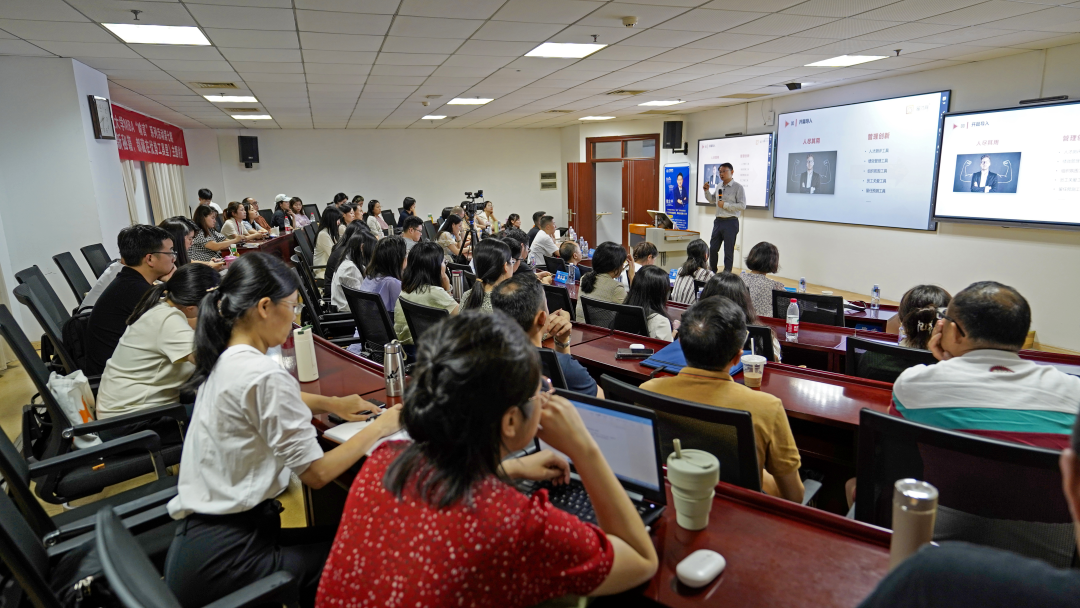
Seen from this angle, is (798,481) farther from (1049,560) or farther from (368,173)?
(368,173)

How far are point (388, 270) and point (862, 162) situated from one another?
251 inches

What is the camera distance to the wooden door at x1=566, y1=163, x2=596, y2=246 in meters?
13.0

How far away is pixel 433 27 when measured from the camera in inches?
161

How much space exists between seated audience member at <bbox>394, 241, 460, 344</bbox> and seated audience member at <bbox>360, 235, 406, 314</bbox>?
1.20ft

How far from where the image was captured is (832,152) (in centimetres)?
794

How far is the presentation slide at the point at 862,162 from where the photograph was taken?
6781mm

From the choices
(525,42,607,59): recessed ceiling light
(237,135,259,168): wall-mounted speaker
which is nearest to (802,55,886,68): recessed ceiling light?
(525,42,607,59): recessed ceiling light

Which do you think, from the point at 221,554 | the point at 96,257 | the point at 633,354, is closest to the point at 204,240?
the point at 96,257

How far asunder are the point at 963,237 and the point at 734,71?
305 cm

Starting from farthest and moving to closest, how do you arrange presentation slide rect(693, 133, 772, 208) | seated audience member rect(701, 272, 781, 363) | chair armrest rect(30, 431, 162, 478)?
presentation slide rect(693, 133, 772, 208) < seated audience member rect(701, 272, 781, 363) < chair armrest rect(30, 431, 162, 478)

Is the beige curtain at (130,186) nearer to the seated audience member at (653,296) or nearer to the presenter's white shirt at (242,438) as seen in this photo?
the seated audience member at (653,296)

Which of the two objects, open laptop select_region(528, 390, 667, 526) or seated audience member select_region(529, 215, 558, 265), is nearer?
open laptop select_region(528, 390, 667, 526)

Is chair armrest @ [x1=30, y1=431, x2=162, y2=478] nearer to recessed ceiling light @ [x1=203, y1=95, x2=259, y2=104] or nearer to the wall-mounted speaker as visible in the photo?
recessed ceiling light @ [x1=203, y1=95, x2=259, y2=104]

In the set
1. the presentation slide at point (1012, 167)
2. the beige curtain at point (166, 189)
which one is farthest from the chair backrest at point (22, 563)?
the beige curtain at point (166, 189)
